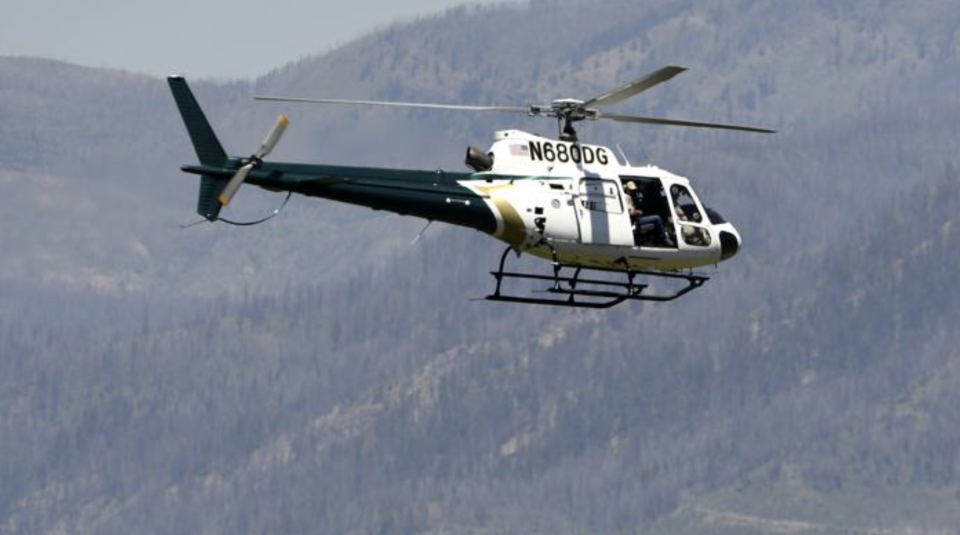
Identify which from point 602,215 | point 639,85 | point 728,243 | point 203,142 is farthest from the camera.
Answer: point 728,243

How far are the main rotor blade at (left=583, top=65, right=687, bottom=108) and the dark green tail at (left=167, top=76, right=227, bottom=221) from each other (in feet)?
30.5

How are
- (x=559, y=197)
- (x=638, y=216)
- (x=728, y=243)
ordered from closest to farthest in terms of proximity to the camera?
(x=559, y=197) → (x=638, y=216) → (x=728, y=243)

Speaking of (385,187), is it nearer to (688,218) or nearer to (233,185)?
(233,185)

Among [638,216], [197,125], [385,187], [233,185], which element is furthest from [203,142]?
[638,216]

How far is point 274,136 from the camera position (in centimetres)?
6838

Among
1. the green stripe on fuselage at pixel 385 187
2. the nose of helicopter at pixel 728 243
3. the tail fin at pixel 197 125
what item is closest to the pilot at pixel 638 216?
the nose of helicopter at pixel 728 243

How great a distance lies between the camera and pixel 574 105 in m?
75.2

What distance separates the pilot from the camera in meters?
76.0

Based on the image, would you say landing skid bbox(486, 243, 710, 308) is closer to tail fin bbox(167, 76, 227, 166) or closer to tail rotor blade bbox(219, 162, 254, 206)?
tail rotor blade bbox(219, 162, 254, 206)

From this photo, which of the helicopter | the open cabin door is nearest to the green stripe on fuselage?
the helicopter

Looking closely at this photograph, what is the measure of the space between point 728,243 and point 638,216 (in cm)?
363

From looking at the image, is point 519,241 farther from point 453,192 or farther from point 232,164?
point 232,164

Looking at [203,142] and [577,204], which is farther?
[577,204]

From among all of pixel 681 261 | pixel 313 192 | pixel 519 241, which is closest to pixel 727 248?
pixel 681 261
